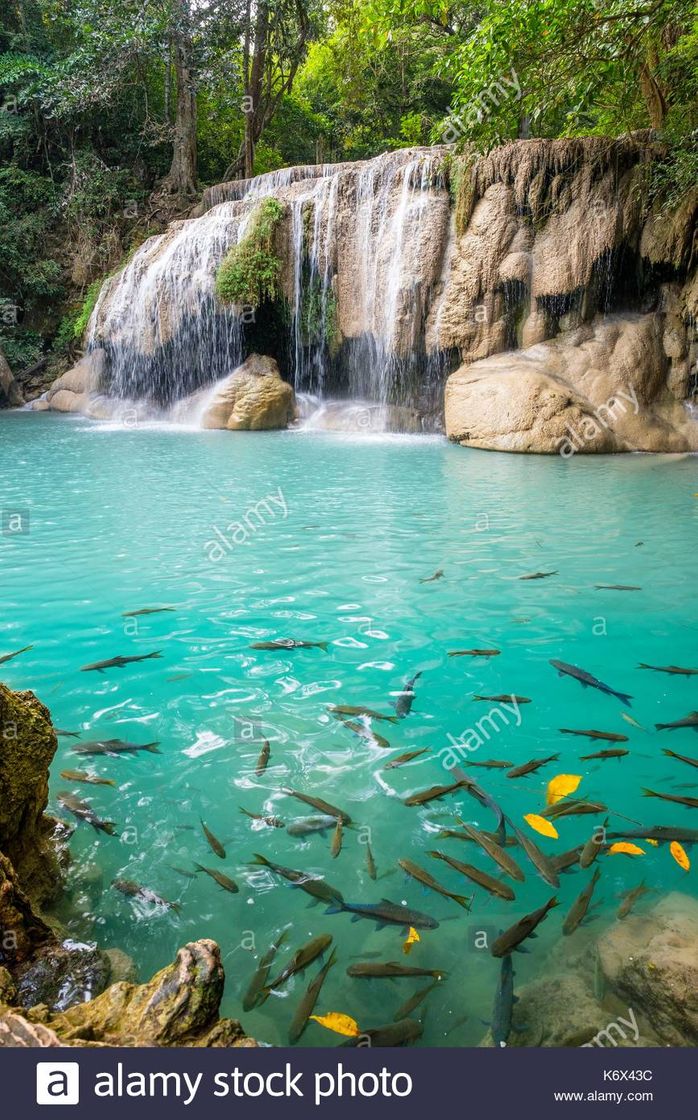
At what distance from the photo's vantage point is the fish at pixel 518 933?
2.07m

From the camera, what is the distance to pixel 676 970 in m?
1.87

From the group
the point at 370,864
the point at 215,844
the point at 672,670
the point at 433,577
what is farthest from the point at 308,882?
the point at 433,577

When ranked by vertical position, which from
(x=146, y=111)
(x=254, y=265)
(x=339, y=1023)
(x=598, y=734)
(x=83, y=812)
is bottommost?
(x=339, y=1023)

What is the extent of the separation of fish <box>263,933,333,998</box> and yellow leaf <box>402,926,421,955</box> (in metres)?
0.22

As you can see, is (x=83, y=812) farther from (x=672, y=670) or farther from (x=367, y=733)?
(x=672, y=670)

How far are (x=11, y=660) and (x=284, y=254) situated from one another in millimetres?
14607

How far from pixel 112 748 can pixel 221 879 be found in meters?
1.04

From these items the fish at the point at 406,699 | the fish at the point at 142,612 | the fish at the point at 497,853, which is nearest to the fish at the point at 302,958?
the fish at the point at 497,853

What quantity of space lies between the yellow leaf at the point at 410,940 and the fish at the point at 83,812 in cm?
114

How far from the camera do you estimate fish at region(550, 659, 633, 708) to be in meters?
3.61

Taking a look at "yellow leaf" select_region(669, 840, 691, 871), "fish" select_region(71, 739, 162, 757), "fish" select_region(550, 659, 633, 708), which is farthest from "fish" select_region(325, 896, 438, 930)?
"fish" select_region(550, 659, 633, 708)

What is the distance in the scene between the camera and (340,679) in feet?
12.6

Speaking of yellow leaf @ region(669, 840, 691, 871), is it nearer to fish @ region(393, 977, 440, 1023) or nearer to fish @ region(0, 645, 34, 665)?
fish @ region(393, 977, 440, 1023)

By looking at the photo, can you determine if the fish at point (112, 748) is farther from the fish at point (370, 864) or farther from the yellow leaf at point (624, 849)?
the yellow leaf at point (624, 849)
